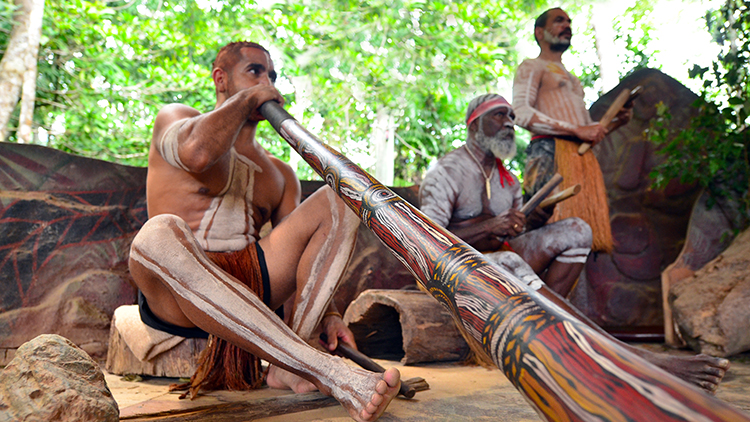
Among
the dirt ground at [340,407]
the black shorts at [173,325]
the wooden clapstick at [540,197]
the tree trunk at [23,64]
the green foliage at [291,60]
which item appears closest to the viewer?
the dirt ground at [340,407]

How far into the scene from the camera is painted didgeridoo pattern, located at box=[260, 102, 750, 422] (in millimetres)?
514

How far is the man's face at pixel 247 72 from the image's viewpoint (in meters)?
1.86

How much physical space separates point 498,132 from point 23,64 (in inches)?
150

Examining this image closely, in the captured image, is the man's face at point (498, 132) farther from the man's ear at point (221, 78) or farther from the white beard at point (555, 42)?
the man's ear at point (221, 78)

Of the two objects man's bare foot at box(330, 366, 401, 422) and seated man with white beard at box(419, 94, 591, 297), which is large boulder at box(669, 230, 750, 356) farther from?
man's bare foot at box(330, 366, 401, 422)

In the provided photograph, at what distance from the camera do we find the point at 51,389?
949mm

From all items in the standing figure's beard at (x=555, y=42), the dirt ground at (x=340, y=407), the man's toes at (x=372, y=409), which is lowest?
the dirt ground at (x=340, y=407)

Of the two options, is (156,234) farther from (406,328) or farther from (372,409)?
(406,328)

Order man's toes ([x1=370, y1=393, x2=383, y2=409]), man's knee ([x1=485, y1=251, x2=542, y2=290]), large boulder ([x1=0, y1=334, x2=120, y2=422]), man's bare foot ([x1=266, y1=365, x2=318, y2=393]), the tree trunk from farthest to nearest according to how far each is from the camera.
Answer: the tree trunk, man's knee ([x1=485, y1=251, x2=542, y2=290]), man's bare foot ([x1=266, y1=365, x2=318, y2=393]), man's toes ([x1=370, y1=393, x2=383, y2=409]), large boulder ([x1=0, y1=334, x2=120, y2=422])

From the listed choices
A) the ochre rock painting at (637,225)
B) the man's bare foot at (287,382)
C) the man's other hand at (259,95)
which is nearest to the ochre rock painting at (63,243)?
the man's bare foot at (287,382)

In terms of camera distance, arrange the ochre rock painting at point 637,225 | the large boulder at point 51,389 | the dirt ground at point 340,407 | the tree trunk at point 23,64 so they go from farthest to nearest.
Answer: the tree trunk at point 23,64, the ochre rock painting at point 637,225, the dirt ground at point 340,407, the large boulder at point 51,389

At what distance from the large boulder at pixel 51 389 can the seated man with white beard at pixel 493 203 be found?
1720 millimetres

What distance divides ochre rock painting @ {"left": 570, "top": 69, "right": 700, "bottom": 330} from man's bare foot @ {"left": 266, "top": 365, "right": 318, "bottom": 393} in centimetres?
271

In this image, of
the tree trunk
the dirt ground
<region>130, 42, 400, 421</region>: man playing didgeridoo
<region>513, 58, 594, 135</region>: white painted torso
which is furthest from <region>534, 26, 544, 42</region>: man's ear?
the tree trunk
